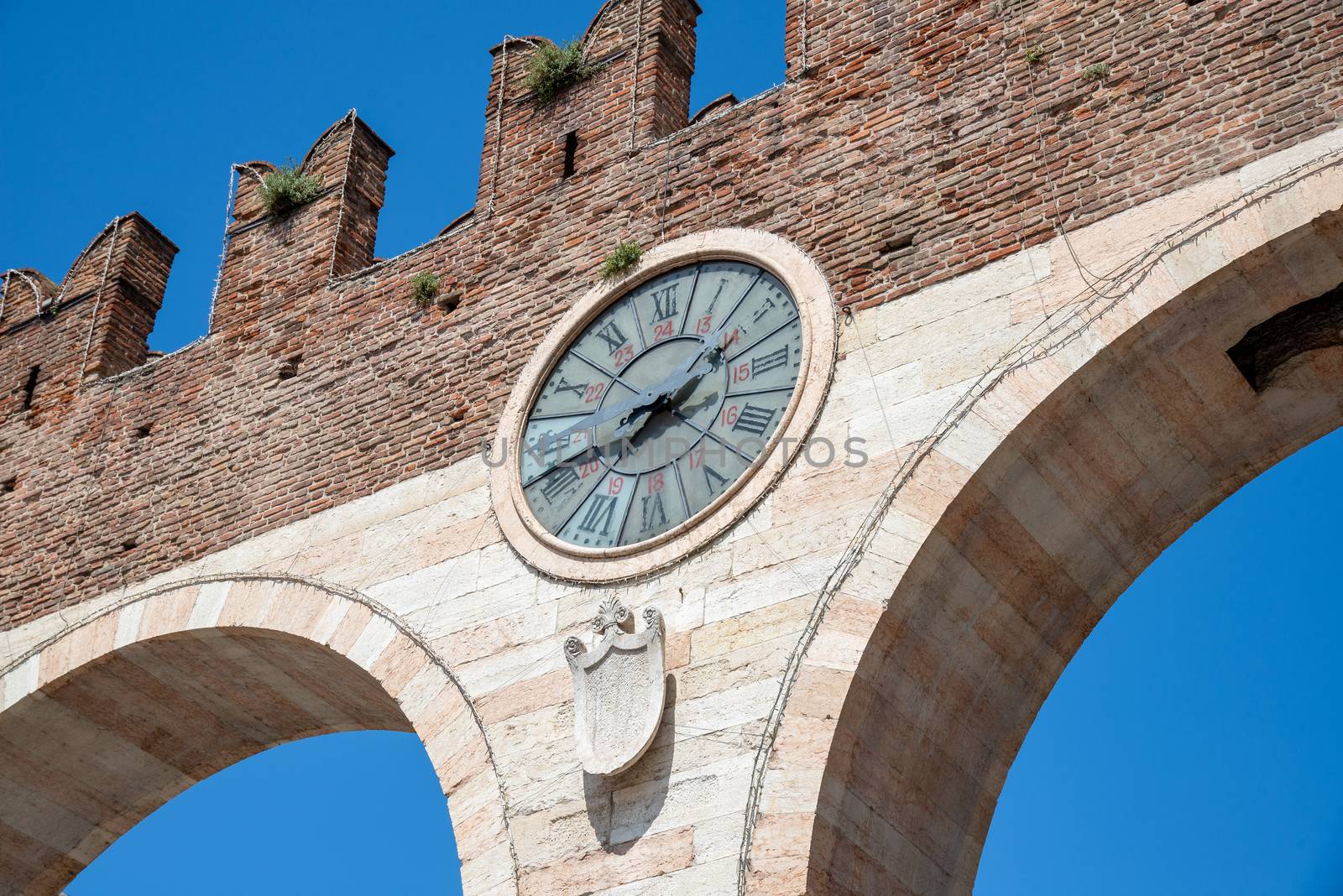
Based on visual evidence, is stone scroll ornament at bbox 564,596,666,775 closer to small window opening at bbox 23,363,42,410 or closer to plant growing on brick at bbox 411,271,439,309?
plant growing on brick at bbox 411,271,439,309

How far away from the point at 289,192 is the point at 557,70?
184 centimetres

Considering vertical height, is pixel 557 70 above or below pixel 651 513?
above

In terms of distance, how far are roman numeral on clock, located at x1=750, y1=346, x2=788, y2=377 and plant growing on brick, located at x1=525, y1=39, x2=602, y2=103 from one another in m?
2.58

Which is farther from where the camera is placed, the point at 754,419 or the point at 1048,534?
the point at 754,419

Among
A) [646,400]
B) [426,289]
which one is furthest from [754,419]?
[426,289]

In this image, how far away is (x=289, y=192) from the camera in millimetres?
11258

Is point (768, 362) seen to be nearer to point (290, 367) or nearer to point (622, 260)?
point (622, 260)

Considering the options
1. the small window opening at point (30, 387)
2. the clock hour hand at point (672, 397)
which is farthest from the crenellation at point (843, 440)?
the small window opening at point (30, 387)

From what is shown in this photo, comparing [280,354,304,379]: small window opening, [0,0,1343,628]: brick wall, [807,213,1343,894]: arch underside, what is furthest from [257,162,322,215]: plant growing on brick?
[807,213,1343,894]: arch underside

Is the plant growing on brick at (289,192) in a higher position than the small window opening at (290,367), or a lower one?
higher

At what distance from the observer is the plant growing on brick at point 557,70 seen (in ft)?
34.4

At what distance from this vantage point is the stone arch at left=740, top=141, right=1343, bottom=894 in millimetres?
7332

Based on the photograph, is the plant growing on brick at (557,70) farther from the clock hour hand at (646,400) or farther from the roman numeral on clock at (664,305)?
the clock hour hand at (646,400)

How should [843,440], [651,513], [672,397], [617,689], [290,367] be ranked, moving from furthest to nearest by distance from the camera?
1. [290,367]
2. [672,397]
3. [651,513]
4. [843,440]
5. [617,689]
